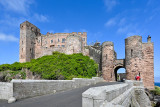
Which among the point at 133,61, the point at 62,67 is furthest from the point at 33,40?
the point at 133,61

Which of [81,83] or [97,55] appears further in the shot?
[97,55]

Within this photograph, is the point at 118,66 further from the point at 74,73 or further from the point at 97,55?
the point at 74,73

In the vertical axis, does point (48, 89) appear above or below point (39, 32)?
below

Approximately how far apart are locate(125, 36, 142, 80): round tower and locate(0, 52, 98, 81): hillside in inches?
302

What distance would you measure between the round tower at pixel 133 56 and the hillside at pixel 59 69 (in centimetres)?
767

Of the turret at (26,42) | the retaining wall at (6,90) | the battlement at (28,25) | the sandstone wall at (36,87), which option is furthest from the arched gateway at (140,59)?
the battlement at (28,25)

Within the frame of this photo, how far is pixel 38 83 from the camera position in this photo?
25.3ft

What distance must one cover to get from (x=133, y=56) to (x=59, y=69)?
15438 millimetres

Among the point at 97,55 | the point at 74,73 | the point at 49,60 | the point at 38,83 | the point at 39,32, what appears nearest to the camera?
the point at 38,83

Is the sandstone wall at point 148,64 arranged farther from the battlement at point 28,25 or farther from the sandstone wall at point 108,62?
the battlement at point 28,25

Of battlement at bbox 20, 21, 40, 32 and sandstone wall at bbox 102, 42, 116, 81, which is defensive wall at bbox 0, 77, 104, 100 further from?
battlement at bbox 20, 21, 40, 32

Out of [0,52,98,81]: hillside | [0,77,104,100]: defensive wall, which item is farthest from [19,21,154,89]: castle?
[0,77,104,100]: defensive wall

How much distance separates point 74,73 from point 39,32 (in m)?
43.0

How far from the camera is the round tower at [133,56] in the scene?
24906mm
